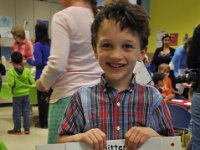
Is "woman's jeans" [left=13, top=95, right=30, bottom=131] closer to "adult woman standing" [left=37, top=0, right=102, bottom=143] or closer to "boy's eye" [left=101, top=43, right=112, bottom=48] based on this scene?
"adult woman standing" [left=37, top=0, right=102, bottom=143]

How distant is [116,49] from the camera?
1051mm

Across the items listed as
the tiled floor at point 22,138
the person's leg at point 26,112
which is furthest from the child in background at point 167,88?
the person's leg at point 26,112

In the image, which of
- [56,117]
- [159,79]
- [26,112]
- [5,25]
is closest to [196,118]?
[56,117]

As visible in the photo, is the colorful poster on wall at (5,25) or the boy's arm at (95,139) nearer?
the boy's arm at (95,139)

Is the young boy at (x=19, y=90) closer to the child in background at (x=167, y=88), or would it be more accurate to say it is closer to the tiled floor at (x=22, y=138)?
the tiled floor at (x=22, y=138)

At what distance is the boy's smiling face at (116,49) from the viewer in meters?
1.05

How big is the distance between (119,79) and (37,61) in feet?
11.2

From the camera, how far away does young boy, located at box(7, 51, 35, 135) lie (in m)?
4.43

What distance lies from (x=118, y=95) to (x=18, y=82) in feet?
11.8

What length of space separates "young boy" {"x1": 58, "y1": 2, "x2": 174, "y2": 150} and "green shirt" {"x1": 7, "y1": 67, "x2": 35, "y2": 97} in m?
3.49

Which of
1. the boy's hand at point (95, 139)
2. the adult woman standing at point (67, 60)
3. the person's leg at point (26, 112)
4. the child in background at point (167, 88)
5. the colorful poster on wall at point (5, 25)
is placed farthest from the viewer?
the colorful poster on wall at point (5, 25)

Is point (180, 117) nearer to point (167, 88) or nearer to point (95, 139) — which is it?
point (167, 88)

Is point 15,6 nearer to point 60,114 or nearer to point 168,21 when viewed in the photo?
point 168,21

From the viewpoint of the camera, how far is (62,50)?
5.11ft
